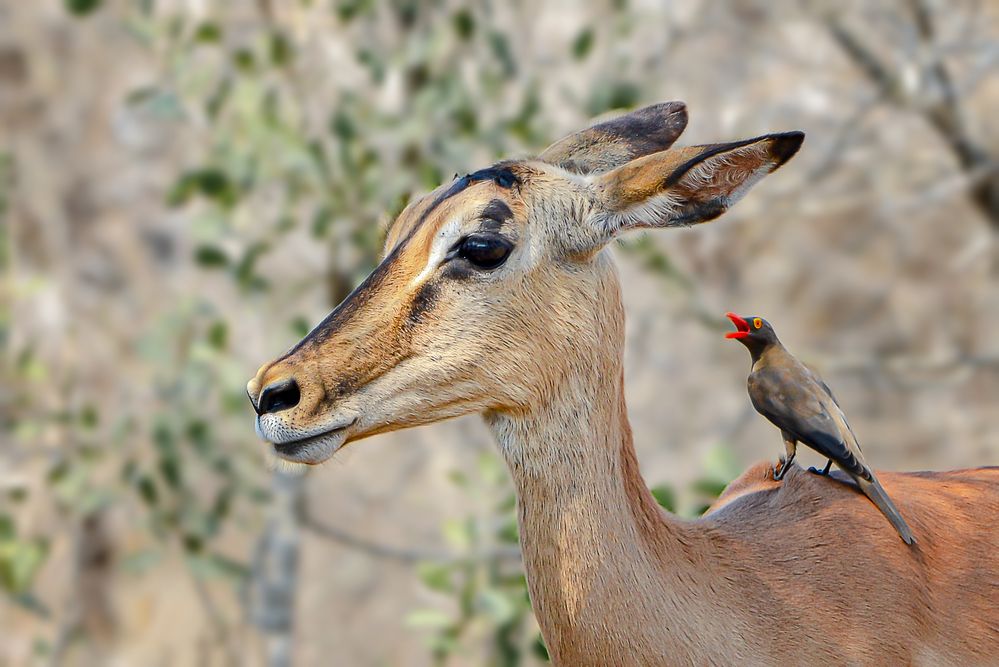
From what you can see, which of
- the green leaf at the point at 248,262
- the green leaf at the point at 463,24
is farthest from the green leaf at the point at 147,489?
the green leaf at the point at 463,24

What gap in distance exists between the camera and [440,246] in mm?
2346

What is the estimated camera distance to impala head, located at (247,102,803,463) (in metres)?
2.23

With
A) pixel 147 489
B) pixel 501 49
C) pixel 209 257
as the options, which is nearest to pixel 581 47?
pixel 501 49

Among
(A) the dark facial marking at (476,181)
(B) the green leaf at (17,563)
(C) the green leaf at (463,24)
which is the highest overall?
(C) the green leaf at (463,24)

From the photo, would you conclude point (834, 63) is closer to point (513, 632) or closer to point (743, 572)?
point (513, 632)

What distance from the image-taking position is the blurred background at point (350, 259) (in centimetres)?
617

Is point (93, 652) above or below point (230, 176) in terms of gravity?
below

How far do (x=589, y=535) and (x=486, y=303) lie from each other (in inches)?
16.2

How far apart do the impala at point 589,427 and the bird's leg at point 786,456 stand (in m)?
0.12

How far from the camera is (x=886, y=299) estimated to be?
→ 8.23 metres

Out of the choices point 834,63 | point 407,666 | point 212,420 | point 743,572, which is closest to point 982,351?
point 834,63

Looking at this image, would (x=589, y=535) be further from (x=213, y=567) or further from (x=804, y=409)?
(x=213, y=567)

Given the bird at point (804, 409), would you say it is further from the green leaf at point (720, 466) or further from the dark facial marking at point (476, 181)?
the green leaf at point (720, 466)

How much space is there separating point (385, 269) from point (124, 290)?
6.95 meters
